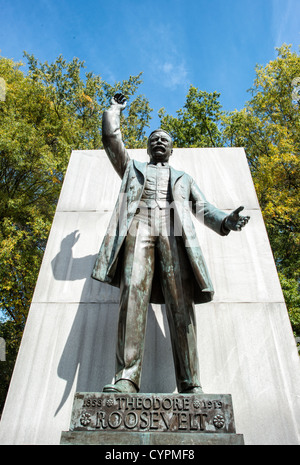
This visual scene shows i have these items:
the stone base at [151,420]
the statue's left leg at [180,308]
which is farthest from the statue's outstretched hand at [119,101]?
the stone base at [151,420]

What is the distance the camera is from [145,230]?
12.6ft

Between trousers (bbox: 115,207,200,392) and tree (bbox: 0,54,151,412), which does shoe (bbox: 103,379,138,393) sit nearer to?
trousers (bbox: 115,207,200,392)

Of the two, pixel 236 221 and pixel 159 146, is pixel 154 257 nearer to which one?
pixel 236 221

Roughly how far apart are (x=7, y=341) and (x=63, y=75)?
14.0 meters

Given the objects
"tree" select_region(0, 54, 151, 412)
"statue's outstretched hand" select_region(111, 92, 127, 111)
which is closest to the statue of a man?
"statue's outstretched hand" select_region(111, 92, 127, 111)

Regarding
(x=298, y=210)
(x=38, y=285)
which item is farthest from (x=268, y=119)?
(x=38, y=285)

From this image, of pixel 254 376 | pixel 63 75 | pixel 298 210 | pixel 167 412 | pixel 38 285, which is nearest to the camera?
pixel 167 412

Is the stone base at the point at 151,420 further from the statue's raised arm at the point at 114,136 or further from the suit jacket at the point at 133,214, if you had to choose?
the statue's raised arm at the point at 114,136

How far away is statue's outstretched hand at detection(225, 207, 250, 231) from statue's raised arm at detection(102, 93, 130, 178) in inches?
61.7

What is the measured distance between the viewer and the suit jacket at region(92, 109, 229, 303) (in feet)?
11.7

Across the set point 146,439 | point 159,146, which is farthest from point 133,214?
point 146,439

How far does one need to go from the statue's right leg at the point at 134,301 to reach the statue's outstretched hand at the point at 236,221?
0.86 meters

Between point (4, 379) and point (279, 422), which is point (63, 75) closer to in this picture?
point (4, 379)

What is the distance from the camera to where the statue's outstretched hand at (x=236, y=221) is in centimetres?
370
